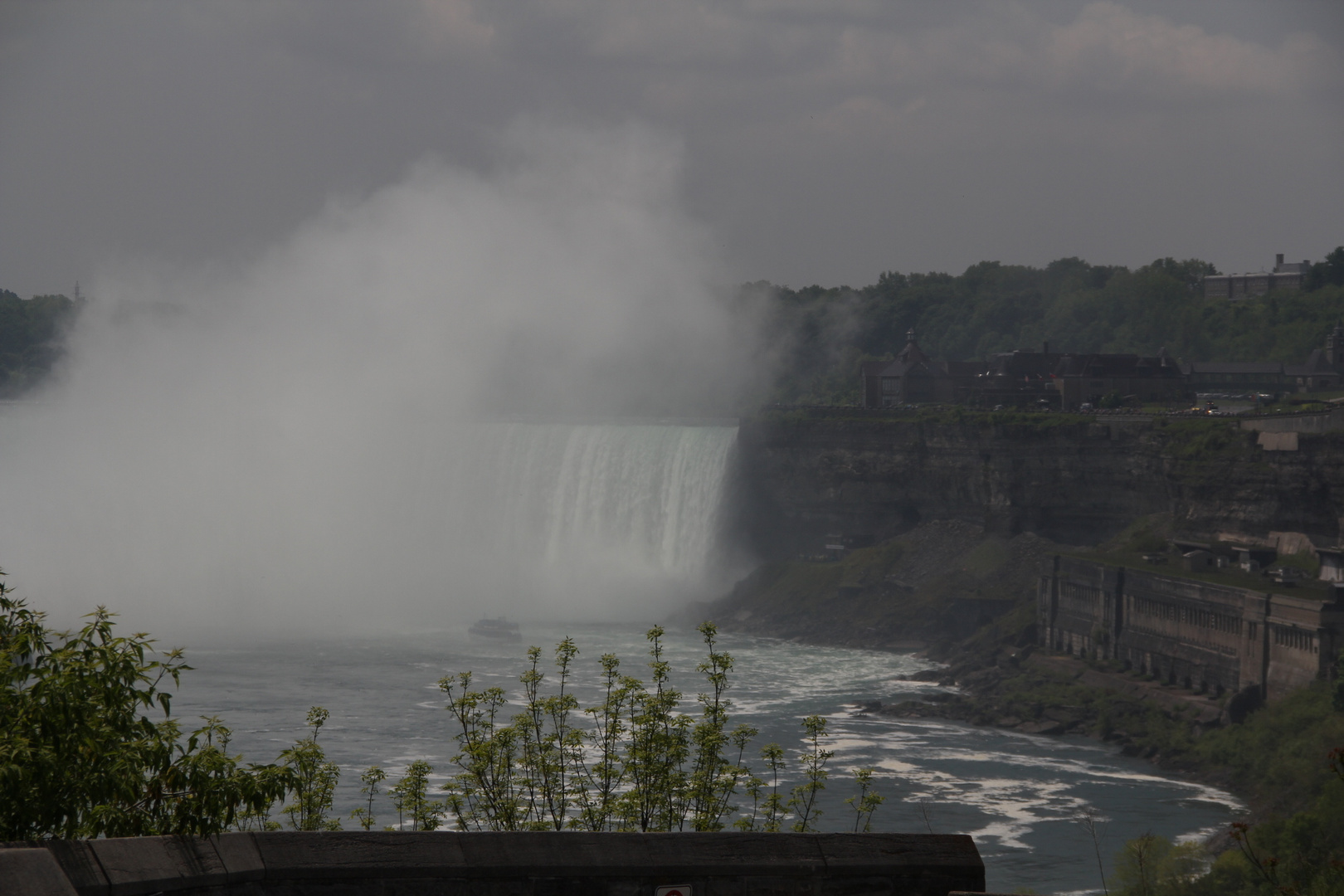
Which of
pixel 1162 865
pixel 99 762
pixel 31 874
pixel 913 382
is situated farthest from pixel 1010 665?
pixel 31 874

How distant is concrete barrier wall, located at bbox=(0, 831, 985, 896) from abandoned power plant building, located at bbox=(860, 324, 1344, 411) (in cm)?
8242

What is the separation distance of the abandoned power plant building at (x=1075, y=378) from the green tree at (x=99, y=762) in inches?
3317

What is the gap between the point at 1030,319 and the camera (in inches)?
6280

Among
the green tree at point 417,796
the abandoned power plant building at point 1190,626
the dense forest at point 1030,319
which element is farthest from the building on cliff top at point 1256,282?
→ the green tree at point 417,796

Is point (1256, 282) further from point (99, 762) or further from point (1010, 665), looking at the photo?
point (99, 762)

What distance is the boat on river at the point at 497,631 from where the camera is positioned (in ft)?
254

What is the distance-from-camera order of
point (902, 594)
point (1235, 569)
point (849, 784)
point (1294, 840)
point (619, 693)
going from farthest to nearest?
1. point (902, 594)
2. point (1235, 569)
3. point (849, 784)
4. point (1294, 840)
5. point (619, 693)

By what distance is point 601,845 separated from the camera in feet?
35.2

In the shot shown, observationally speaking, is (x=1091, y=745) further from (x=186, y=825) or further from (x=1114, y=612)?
(x=186, y=825)

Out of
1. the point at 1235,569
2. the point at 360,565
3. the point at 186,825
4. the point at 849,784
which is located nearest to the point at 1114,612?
the point at 1235,569

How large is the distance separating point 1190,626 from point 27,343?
119 meters

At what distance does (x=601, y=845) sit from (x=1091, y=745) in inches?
1877

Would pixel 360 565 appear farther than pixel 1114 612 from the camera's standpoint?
Yes

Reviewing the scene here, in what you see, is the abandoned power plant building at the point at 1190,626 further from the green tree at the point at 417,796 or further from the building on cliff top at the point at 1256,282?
the building on cliff top at the point at 1256,282
